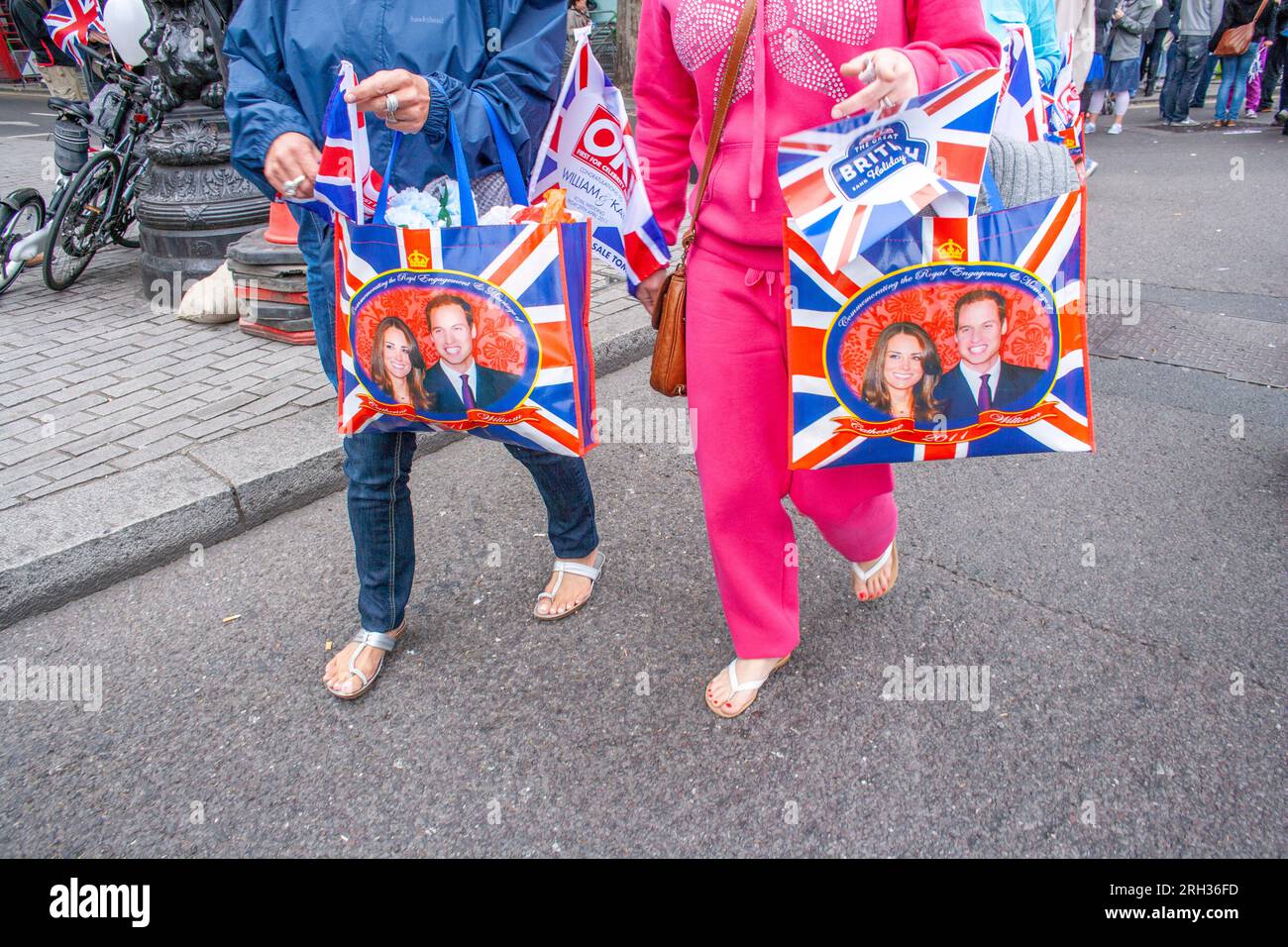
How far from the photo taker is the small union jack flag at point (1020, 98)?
1.94 metres

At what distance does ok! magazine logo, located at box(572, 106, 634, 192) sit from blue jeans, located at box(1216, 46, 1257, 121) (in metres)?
13.7

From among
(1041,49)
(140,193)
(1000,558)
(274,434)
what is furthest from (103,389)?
(1041,49)

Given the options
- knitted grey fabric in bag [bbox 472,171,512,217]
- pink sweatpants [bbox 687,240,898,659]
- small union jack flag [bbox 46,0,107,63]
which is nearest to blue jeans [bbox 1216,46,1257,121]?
small union jack flag [bbox 46,0,107,63]

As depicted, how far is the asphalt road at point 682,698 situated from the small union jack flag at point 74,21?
4.67m

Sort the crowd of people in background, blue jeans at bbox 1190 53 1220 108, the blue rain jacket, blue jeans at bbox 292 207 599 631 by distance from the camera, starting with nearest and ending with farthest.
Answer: the blue rain jacket < blue jeans at bbox 292 207 599 631 < the crowd of people in background < blue jeans at bbox 1190 53 1220 108

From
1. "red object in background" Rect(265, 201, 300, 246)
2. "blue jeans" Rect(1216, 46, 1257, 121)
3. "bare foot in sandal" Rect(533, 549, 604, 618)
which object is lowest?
"bare foot in sandal" Rect(533, 549, 604, 618)

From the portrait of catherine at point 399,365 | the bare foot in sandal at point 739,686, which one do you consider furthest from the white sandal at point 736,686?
the portrait of catherine at point 399,365

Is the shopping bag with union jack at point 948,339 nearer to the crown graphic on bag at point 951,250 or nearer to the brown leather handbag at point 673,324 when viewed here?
the crown graphic on bag at point 951,250

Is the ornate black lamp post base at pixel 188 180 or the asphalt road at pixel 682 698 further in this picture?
the ornate black lamp post base at pixel 188 180

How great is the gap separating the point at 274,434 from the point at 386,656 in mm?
1447

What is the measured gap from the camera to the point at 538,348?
6.17 feet

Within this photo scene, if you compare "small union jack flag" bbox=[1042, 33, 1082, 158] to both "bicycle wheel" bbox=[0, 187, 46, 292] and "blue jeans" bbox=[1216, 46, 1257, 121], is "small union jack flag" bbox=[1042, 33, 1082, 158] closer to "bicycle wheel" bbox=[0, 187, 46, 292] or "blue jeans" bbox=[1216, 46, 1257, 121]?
"bicycle wheel" bbox=[0, 187, 46, 292]

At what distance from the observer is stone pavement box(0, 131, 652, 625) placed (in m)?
3.11

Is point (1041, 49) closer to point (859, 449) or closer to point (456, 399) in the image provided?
point (859, 449)
